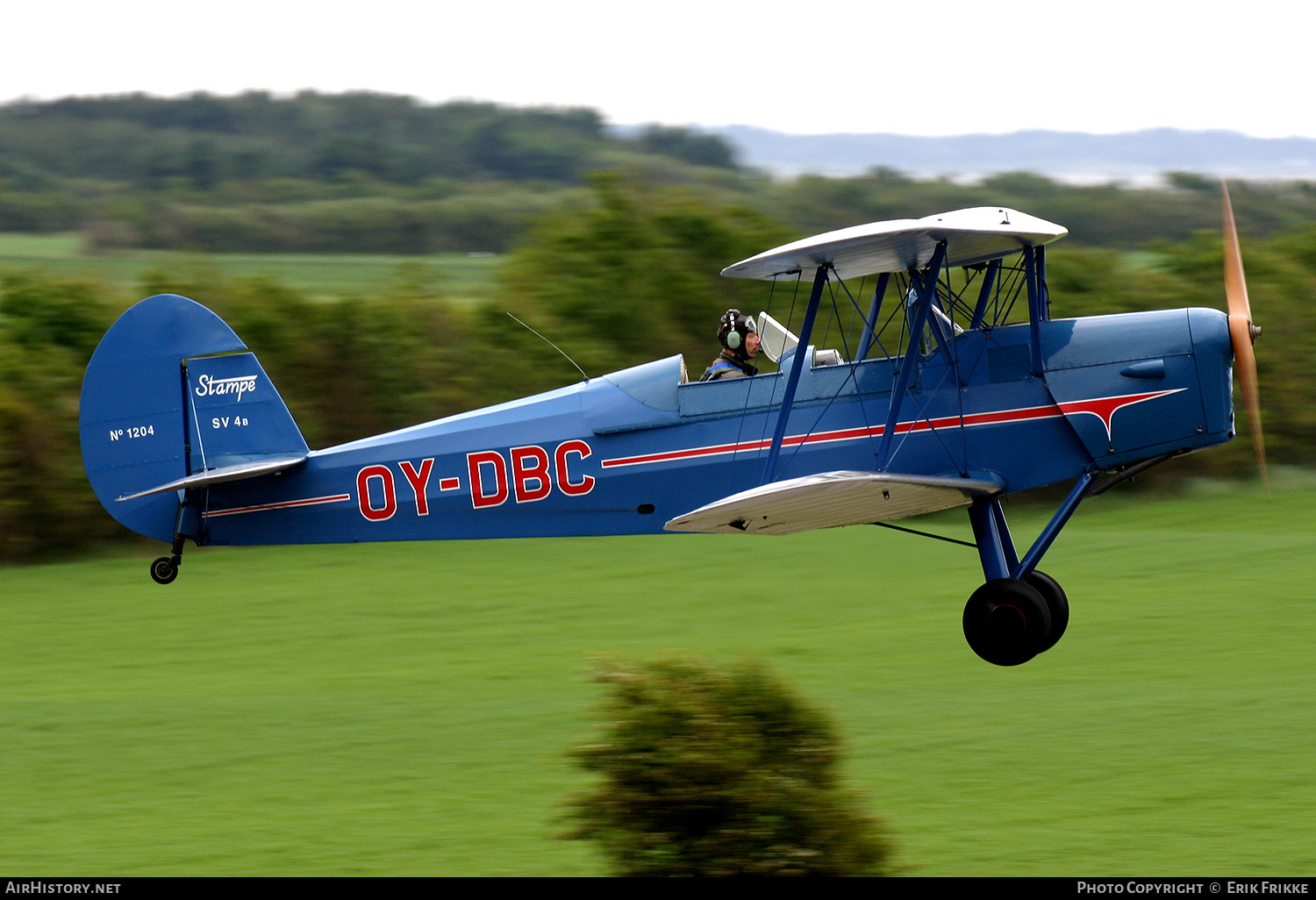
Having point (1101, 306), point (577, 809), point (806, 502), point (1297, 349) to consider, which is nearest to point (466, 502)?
point (806, 502)

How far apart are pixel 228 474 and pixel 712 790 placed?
541cm

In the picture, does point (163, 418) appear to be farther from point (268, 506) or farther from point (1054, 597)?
point (1054, 597)

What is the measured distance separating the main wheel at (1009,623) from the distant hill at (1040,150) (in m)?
80.6

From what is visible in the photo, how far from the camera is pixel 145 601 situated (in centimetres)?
1462

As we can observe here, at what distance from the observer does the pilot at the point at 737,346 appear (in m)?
9.05

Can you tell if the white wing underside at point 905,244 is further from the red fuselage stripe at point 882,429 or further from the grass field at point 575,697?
the grass field at point 575,697

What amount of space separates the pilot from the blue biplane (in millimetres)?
201

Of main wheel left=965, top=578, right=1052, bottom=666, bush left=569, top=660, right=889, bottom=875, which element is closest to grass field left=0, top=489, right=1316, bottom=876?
bush left=569, top=660, right=889, bottom=875

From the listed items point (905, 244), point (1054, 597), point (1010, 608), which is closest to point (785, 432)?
point (905, 244)

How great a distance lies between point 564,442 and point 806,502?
6.72 ft

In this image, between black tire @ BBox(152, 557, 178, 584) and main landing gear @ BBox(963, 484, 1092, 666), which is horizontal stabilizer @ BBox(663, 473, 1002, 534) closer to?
main landing gear @ BBox(963, 484, 1092, 666)

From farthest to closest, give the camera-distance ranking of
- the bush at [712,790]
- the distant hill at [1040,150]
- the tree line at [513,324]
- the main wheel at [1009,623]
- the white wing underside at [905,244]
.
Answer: the distant hill at [1040,150] < the tree line at [513,324] < the main wheel at [1009,623] < the white wing underside at [905,244] < the bush at [712,790]

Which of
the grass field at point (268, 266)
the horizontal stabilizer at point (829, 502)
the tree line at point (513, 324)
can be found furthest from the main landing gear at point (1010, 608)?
the grass field at point (268, 266)
